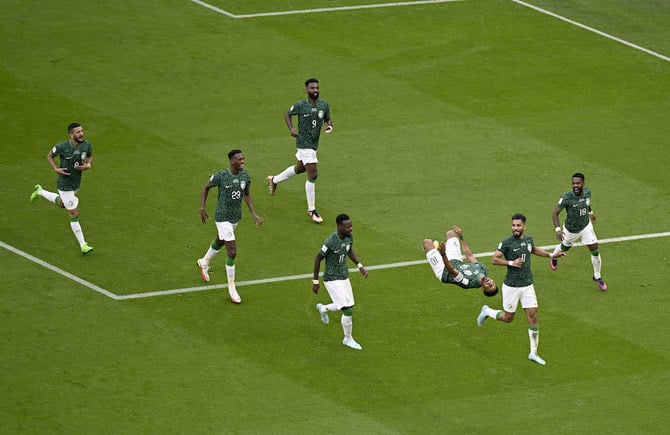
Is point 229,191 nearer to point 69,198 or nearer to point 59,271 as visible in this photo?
point 69,198

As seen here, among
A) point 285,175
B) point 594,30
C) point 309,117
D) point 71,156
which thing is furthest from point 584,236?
point 594,30

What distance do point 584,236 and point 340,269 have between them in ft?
19.0

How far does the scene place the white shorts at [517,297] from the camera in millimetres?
24656

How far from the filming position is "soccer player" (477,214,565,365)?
24438 millimetres

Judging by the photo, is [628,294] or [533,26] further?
[533,26]

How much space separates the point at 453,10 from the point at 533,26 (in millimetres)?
2593

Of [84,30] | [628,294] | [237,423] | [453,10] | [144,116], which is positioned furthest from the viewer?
[453,10]

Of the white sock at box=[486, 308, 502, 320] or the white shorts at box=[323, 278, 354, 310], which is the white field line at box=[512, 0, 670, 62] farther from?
the white shorts at box=[323, 278, 354, 310]

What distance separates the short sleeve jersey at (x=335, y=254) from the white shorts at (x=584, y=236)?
5.48 meters

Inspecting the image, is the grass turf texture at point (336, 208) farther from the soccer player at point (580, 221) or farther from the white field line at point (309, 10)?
the soccer player at point (580, 221)

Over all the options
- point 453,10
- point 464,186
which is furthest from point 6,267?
point 453,10

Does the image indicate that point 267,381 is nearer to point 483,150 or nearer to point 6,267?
point 6,267

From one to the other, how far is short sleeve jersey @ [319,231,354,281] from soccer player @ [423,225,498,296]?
1900 millimetres

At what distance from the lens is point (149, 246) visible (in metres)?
28.8
